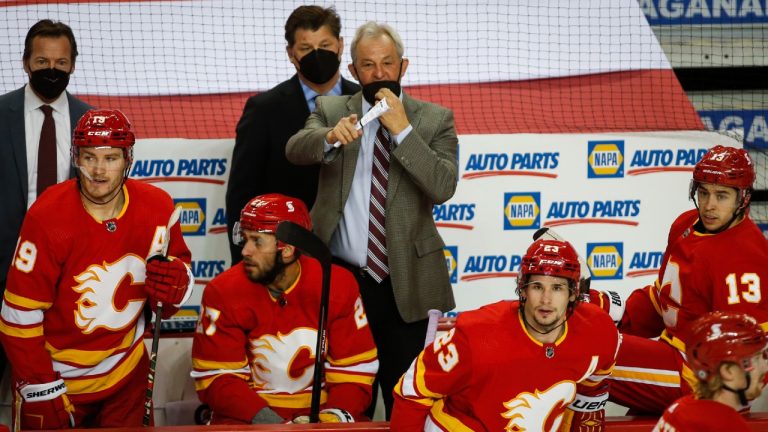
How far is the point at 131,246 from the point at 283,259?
1.47ft

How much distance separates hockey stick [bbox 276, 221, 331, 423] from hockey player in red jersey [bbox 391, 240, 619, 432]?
0.45 meters

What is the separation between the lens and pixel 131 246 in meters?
2.96

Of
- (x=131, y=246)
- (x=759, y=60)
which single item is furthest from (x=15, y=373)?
(x=759, y=60)

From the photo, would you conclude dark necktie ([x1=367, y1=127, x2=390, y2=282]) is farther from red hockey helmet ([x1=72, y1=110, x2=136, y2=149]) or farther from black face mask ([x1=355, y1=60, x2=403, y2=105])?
red hockey helmet ([x1=72, y1=110, x2=136, y2=149])

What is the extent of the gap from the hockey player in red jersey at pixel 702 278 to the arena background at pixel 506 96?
1215 millimetres

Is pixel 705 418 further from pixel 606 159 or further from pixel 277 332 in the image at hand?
pixel 606 159

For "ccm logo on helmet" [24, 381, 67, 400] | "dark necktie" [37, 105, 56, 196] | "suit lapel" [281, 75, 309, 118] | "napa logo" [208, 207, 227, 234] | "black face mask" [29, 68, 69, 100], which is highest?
"black face mask" [29, 68, 69, 100]

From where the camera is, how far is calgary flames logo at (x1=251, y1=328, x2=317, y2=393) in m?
3.13

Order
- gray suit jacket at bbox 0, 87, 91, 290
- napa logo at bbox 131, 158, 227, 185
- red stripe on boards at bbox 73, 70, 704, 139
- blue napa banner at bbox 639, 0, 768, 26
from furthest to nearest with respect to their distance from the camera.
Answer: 1. blue napa banner at bbox 639, 0, 768, 26
2. red stripe on boards at bbox 73, 70, 704, 139
3. napa logo at bbox 131, 158, 227, 185
4. gray suit jacket at bbox 0, 87, 91, 290

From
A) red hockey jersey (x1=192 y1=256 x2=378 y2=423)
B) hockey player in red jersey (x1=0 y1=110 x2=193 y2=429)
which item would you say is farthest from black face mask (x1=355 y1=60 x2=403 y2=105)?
hockey player in red jersey (x1=0 y1=110 x2=193 y2=429)

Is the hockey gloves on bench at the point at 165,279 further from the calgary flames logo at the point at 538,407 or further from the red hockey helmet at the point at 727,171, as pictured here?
the red hockey helmet at the point at 727,171

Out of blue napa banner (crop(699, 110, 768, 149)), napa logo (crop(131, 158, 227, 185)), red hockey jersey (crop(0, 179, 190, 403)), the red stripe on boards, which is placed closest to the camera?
red hockey jersey (crop(0, 179, 190, 403))

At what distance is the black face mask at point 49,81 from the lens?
11.7 ft

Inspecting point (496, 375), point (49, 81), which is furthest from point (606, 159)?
point (49, 81)
